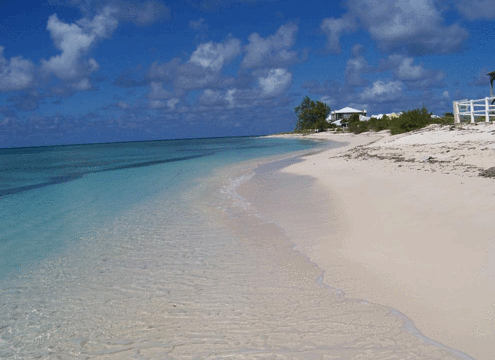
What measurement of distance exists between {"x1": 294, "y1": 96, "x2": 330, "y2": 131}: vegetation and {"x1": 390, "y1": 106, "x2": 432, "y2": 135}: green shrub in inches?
2269

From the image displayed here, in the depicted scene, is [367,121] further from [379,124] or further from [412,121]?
[412,121]

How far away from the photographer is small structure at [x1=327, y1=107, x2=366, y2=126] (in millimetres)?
93650

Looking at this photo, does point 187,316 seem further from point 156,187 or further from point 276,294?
point 156,187

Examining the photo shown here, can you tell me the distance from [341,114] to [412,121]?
213 ft

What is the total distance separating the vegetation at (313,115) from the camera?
9512 centimetres

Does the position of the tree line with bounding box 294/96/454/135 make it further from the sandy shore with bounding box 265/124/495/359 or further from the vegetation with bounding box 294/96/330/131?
the sandy shore with bounding box 265/124/495/359

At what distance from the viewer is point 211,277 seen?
20.1ft

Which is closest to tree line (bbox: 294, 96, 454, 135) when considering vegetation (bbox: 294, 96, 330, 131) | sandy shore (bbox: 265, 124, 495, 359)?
vegetation (bbox: 294, 96, 330, 131)

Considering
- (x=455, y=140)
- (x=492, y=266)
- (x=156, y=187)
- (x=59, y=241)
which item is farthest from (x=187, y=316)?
(x=455, y=140)

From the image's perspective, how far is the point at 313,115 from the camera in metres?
97.2

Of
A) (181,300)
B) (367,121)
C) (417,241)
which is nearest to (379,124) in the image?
(367,121)

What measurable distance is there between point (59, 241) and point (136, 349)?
225 inches

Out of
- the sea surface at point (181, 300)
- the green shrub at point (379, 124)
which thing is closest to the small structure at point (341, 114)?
the green shrub at point (379, 124)

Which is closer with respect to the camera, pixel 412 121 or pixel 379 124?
pixel 412 121
